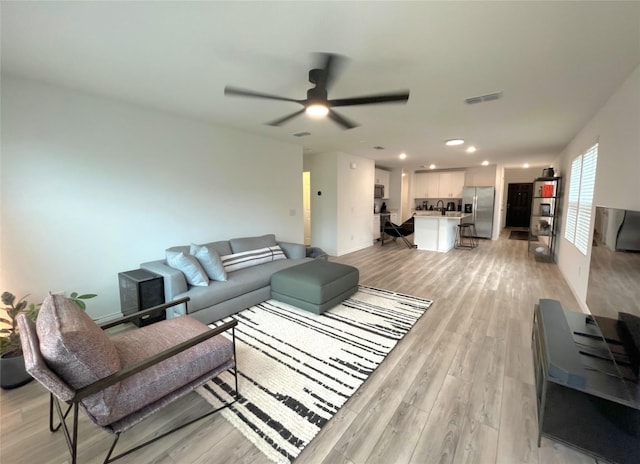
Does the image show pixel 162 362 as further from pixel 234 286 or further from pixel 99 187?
pixel 99 187

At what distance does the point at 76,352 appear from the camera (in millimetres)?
1180

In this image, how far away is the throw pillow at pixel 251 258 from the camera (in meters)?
3.59

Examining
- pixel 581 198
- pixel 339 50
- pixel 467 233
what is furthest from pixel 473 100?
pixel 467 233

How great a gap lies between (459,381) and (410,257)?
14.0 feet

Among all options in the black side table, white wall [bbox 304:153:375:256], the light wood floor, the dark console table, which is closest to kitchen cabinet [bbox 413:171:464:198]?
white wall [bbox 304:153:375:256]

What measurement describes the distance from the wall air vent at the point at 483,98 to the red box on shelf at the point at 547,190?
4246 millimetres

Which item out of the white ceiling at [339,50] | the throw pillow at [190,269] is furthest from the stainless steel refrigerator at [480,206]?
the throw pillow at [190,269]

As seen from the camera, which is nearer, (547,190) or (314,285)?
(314,285)

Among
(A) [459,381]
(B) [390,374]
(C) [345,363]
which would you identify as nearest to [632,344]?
(A) [459,381]

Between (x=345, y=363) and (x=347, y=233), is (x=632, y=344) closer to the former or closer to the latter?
(x=345, y=363)

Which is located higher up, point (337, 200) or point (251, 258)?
point (337, 200)

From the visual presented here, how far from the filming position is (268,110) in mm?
3246

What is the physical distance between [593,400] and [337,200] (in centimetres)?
521

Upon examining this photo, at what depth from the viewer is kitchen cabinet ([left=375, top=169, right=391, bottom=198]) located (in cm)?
863
